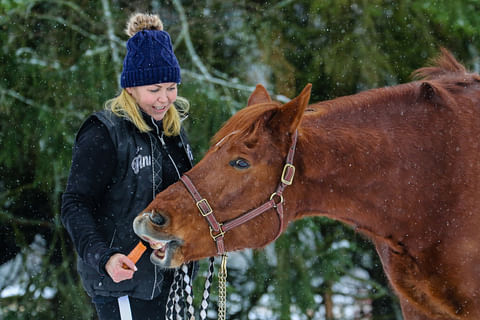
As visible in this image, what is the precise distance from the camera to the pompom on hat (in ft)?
7.10

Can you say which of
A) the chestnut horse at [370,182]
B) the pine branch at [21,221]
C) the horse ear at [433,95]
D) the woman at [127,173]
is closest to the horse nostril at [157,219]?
the chestnut horse at [370,182]

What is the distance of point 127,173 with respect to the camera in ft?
6.91

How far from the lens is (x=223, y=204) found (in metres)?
2.04

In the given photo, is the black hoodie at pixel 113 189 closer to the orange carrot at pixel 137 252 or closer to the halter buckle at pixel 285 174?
the orange carrot at pixel 137 252

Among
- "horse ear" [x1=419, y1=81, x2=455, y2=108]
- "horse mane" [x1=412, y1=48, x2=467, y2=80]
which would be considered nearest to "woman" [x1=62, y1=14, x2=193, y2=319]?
"horse ear" [x1=419, y1=81, x2=455, y2=108]

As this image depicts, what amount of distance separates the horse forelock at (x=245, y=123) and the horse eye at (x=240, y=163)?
10 centimetres

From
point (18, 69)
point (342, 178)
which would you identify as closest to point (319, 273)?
point (342, 178)

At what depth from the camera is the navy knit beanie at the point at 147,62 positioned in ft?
7.10

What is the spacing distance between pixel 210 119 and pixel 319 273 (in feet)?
5.32

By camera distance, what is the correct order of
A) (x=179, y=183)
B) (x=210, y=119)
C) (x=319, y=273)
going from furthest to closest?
(x=319, y=273), (x=210, y=119), (x=179, y=183)

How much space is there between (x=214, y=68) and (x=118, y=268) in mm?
2903

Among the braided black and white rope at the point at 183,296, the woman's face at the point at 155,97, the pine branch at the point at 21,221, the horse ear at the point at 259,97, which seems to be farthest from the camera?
the pine branch at the point at 21,221

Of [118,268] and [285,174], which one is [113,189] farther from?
[285,174]

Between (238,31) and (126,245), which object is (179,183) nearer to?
(126,245)
